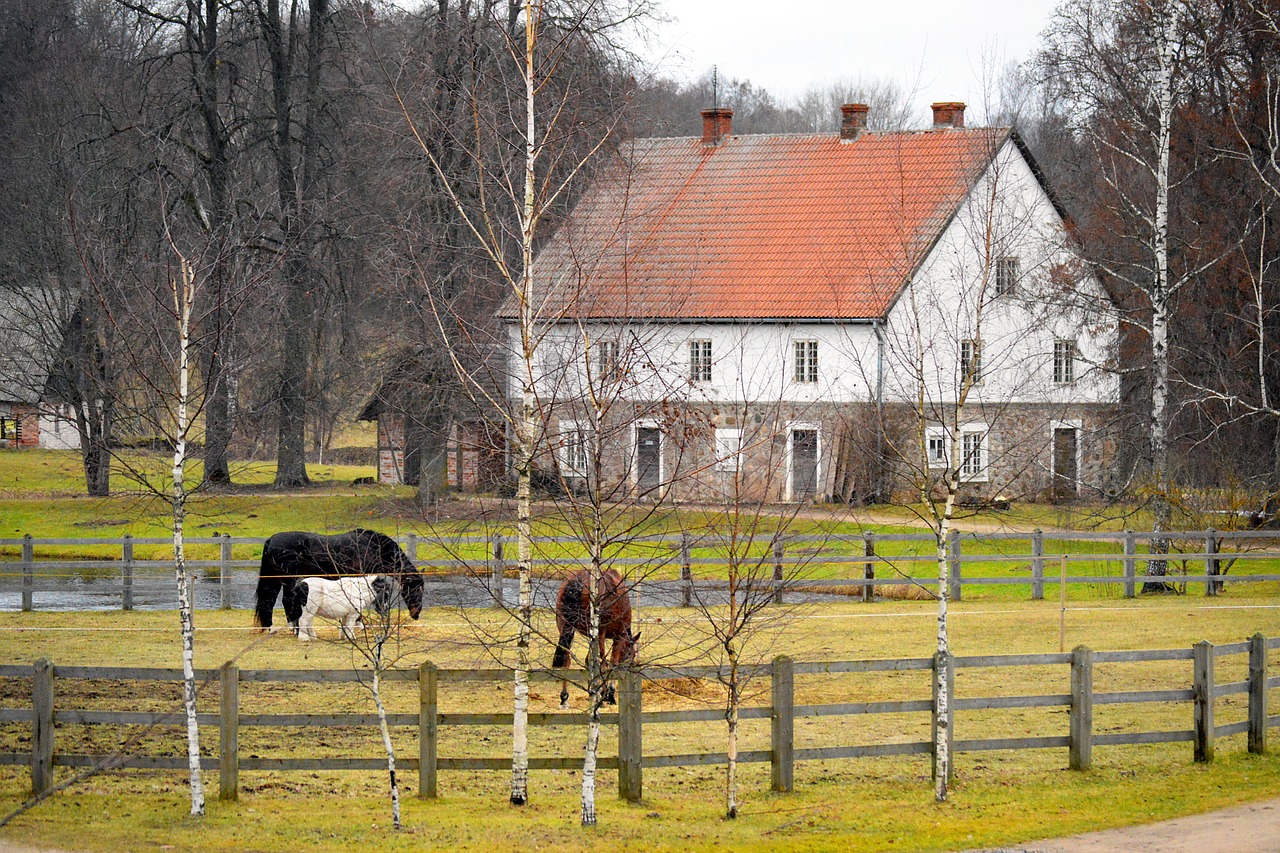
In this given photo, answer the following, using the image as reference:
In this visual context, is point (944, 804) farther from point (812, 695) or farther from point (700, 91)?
point (700, 91)

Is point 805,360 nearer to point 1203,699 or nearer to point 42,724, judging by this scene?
point 1203,699

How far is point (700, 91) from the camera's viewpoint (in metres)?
90.2

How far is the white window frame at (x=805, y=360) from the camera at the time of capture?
38.1 m

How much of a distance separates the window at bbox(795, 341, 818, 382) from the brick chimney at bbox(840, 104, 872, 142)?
26.4 feet

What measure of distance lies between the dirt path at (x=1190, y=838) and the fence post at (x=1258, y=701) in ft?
6.70

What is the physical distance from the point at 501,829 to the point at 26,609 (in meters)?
15.0

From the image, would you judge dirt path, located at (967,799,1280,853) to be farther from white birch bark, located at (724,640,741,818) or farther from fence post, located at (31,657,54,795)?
fence post, located at (31,657,54,795)

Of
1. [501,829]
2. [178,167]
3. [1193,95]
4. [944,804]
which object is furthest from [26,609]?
[1193,95]

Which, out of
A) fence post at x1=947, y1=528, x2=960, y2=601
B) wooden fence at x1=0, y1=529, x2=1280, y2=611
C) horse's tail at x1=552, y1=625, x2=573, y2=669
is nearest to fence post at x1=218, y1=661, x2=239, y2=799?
horse's tail at x1=552, y1=625, x2=573, y2=669

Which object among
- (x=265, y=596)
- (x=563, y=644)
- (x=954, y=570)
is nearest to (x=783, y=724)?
(x=563, y=644)

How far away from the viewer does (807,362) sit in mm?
38125

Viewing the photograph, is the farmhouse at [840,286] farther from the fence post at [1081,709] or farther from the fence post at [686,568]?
the fence post at [1081,709]

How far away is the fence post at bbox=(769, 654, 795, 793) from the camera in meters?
11.1

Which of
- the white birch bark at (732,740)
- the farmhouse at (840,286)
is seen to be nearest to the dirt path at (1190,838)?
the white birch bark at (732,740)
